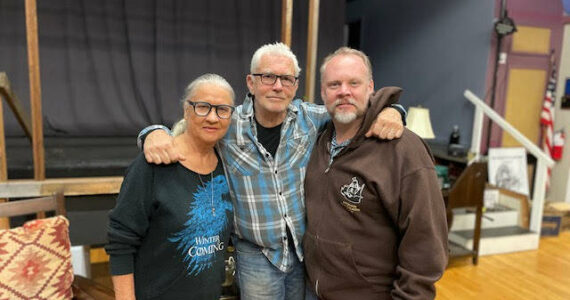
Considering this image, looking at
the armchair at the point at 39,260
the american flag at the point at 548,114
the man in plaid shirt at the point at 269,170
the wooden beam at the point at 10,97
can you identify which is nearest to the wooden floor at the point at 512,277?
the american flag at the point at 548,114

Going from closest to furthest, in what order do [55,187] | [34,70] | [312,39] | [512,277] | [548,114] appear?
[34,70]
[55,187]
[312,39]
[512,277]
[548,114]

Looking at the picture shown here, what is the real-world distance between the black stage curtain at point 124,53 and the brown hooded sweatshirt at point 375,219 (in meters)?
3.29

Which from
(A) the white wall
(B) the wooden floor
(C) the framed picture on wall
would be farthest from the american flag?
(B) the wooden floor

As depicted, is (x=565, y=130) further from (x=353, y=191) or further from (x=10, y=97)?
(x=10, y=97)

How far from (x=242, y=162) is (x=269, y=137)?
141 mm

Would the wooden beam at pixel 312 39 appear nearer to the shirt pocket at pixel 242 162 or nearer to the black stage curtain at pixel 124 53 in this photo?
the shirt pocket at pixel 242 162

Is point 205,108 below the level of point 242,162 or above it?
above

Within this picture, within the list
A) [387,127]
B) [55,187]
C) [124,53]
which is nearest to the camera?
[387,127]

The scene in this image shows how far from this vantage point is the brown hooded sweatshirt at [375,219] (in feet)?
4.27

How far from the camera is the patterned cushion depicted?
1746 mm

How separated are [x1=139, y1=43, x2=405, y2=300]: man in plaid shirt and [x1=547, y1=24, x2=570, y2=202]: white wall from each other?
421 centimetres

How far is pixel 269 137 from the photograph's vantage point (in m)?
1.56

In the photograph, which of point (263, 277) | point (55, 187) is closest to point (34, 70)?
point (55, 187)

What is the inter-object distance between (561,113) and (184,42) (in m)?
4.25
